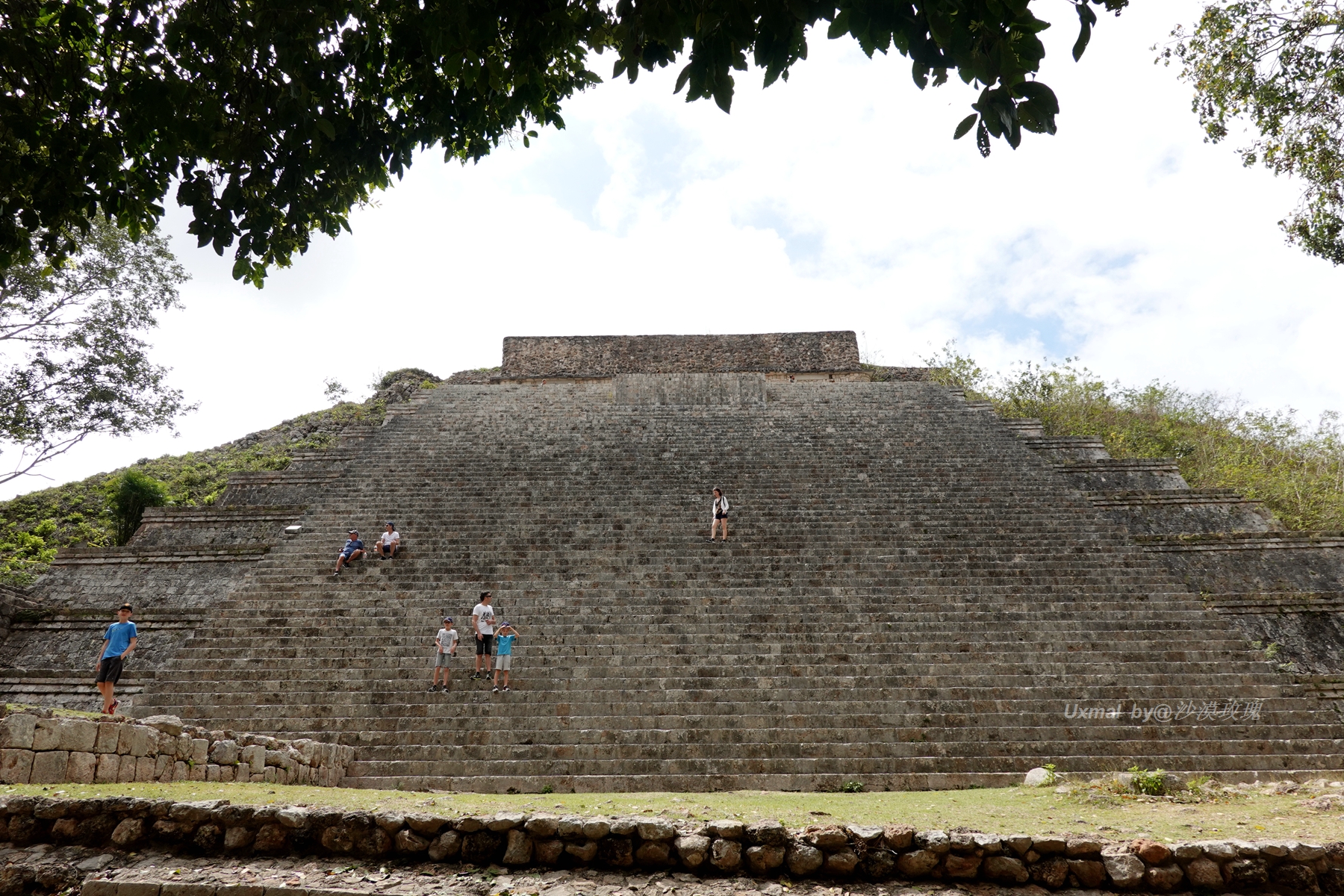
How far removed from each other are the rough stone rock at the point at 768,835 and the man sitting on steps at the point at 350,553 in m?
8.09

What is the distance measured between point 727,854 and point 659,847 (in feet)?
1.00

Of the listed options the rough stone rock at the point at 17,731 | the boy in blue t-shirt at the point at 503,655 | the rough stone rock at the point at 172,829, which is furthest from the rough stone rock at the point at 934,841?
the boy in blue t-shirt at the point at 503,655

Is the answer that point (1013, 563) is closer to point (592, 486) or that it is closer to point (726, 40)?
point (592, 486)

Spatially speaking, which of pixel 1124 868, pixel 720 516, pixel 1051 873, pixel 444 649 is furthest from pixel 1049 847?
pixel 720 516

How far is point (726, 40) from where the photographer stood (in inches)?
120

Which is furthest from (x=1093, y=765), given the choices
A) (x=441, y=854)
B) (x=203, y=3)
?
(x=203, y=3)

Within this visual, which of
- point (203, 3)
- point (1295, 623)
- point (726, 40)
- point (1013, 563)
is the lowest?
point (1295, 623)

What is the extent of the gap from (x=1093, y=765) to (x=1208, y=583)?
4.89m

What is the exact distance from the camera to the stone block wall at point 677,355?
870 inches

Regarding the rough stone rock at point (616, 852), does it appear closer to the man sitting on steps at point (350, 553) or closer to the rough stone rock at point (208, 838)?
the rough stone rock at point (208, 838)

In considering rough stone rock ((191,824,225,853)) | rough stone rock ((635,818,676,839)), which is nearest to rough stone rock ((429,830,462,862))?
rough stone rock ((635,818,676,839))

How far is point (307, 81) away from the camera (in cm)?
407

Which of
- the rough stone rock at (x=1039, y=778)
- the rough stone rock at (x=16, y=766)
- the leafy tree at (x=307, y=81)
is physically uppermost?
the leafy tree at (x=307, y=81)

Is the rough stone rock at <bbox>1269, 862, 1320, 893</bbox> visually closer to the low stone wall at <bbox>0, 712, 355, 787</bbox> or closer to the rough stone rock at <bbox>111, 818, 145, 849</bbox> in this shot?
the rough stone rock at <bbox>111, 818, 145, 849</bbox>
